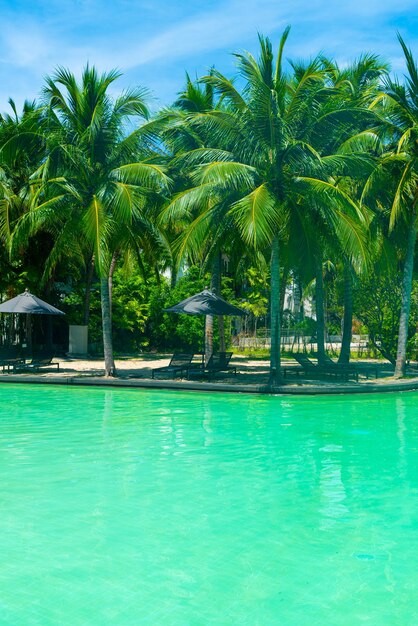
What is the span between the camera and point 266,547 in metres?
6.56

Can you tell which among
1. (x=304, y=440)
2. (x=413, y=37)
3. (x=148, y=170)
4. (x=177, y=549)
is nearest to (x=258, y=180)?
(x=148, y=170)

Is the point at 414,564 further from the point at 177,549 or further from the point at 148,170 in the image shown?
the point at 148,170

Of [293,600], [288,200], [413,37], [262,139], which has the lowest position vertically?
[293,600]

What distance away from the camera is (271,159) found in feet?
61.3

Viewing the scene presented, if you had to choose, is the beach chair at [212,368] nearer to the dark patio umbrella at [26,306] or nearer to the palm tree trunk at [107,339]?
the palm tree trunk at [107,339]

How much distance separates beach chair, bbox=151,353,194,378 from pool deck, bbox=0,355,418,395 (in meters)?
0.35

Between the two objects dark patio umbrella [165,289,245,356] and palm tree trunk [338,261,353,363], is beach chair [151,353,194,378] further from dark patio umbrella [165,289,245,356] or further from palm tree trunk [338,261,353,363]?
palm tree trunk [338,261,353,363]

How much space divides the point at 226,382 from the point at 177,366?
6.09 feet

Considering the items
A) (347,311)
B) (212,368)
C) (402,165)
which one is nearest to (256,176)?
(402,165)

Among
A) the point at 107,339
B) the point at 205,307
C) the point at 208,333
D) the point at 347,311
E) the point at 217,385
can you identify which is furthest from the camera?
the point at 208,333

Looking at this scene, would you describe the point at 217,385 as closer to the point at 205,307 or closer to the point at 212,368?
the point at 212,368

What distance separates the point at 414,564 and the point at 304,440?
566cm

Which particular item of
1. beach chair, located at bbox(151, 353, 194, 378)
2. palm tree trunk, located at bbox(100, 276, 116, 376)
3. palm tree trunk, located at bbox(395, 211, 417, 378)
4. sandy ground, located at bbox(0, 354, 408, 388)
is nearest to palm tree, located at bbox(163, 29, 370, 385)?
sandy ground, located at bbox(0, 354, 408, 388)

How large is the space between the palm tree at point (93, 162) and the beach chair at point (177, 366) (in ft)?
5.13
